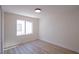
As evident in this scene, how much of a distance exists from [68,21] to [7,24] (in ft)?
10.1

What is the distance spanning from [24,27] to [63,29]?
2.60m

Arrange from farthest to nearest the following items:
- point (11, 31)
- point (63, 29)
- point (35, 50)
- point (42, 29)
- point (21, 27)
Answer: point (42, 29) < point (21, 27) < point (11, 31) < point (63, 29) < point (35, 50)

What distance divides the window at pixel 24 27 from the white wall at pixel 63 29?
1.00 metres

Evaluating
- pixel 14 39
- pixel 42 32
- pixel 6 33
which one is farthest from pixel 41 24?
pixel 6 33

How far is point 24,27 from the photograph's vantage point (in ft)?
16.8

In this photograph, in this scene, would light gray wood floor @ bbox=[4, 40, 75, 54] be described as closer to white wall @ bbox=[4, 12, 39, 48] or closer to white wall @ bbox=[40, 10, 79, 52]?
white wall @ bbox=[40, 10, 79, 52]

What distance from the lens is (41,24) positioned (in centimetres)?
586

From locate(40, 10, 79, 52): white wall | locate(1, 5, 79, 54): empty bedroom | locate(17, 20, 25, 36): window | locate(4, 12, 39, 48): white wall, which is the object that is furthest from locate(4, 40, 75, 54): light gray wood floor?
locate(17, 20, 25, 36): window

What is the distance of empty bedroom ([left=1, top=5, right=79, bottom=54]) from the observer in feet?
10.2

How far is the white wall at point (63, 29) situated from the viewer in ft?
10.8

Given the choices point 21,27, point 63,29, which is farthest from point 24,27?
point 63,29

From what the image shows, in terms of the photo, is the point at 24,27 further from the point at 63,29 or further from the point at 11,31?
the point at 63,29

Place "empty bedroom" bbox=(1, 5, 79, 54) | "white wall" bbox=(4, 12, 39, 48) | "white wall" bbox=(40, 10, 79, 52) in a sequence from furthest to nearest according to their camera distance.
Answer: "white wall" bbox=(4, 12, 39, 48) → "white wall" bbox=(40, 10, 79, 52) → "empty bedroom" bbox=(1, 5, 79, 54)
